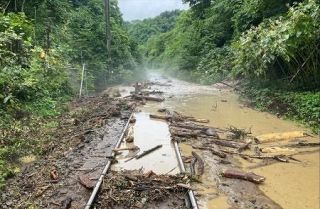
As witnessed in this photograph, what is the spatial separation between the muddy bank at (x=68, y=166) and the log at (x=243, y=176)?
2.78m

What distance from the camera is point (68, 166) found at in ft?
27.1

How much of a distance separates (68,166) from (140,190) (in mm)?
2306

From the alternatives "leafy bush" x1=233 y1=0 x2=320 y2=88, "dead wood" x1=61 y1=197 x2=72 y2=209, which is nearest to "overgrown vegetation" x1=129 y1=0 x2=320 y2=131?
"leafy bush" x1=233 y1=0 x2=320 y2=88

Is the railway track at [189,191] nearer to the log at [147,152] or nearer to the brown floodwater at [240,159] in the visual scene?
the brown floodwater at [240,159]

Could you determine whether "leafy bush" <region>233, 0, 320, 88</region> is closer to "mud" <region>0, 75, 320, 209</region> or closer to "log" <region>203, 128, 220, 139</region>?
"mud" <region>0, 75, 320, 209</region>

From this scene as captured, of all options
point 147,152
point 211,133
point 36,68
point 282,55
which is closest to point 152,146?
point 147,152

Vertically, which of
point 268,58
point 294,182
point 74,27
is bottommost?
point 294,182

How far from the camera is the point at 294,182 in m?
7.61

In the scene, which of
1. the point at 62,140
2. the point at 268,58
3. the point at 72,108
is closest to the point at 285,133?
the point at 268,58

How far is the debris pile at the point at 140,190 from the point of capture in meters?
6.32

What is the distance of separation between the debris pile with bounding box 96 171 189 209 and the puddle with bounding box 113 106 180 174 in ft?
3.11

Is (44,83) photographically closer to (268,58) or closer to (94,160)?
(94,160)

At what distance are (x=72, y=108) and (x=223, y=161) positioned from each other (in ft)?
28.3

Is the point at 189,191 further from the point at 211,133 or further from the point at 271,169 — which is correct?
the point at 211,133
